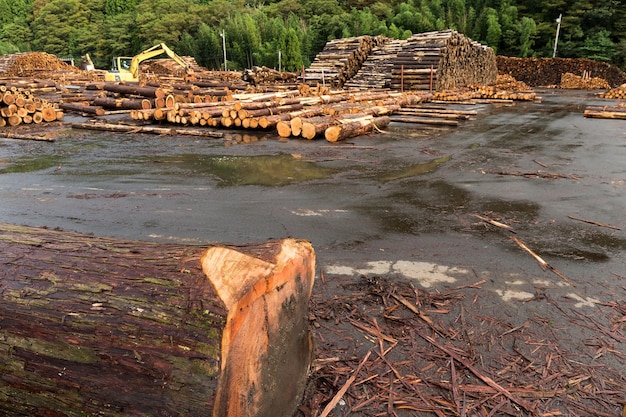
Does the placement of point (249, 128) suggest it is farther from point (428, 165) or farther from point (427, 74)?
point (427, 74)

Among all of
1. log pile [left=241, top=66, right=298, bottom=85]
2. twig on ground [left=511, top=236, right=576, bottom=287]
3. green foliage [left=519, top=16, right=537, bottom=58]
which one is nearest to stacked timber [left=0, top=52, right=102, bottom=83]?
log pile [left=241, top=66, right=298, bottom=85]

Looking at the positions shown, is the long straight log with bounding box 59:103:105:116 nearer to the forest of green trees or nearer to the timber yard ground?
the timber yard ground

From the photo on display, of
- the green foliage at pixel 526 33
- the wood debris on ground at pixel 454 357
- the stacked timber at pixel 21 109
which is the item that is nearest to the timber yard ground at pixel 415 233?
the wood debris on ground at pixel 454 357

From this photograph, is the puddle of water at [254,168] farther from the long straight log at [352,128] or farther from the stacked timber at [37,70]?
the stacked timber at [37,70]

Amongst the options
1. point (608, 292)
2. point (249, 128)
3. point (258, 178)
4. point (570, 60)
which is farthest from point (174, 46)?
point (608, 292)

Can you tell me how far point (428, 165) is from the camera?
771 cm

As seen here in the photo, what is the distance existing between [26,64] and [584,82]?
144 feet

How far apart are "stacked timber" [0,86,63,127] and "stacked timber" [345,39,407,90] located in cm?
1594

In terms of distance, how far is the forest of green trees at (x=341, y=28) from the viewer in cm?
3900

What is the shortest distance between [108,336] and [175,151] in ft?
25.4

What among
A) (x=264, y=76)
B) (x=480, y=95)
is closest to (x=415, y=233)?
(x=480, y=95)

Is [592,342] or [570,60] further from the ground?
[570,60]

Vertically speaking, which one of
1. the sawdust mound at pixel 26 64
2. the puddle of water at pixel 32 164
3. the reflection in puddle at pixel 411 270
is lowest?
the reflection in puddle at pixel 411 270

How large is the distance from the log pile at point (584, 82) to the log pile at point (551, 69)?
0.96m
